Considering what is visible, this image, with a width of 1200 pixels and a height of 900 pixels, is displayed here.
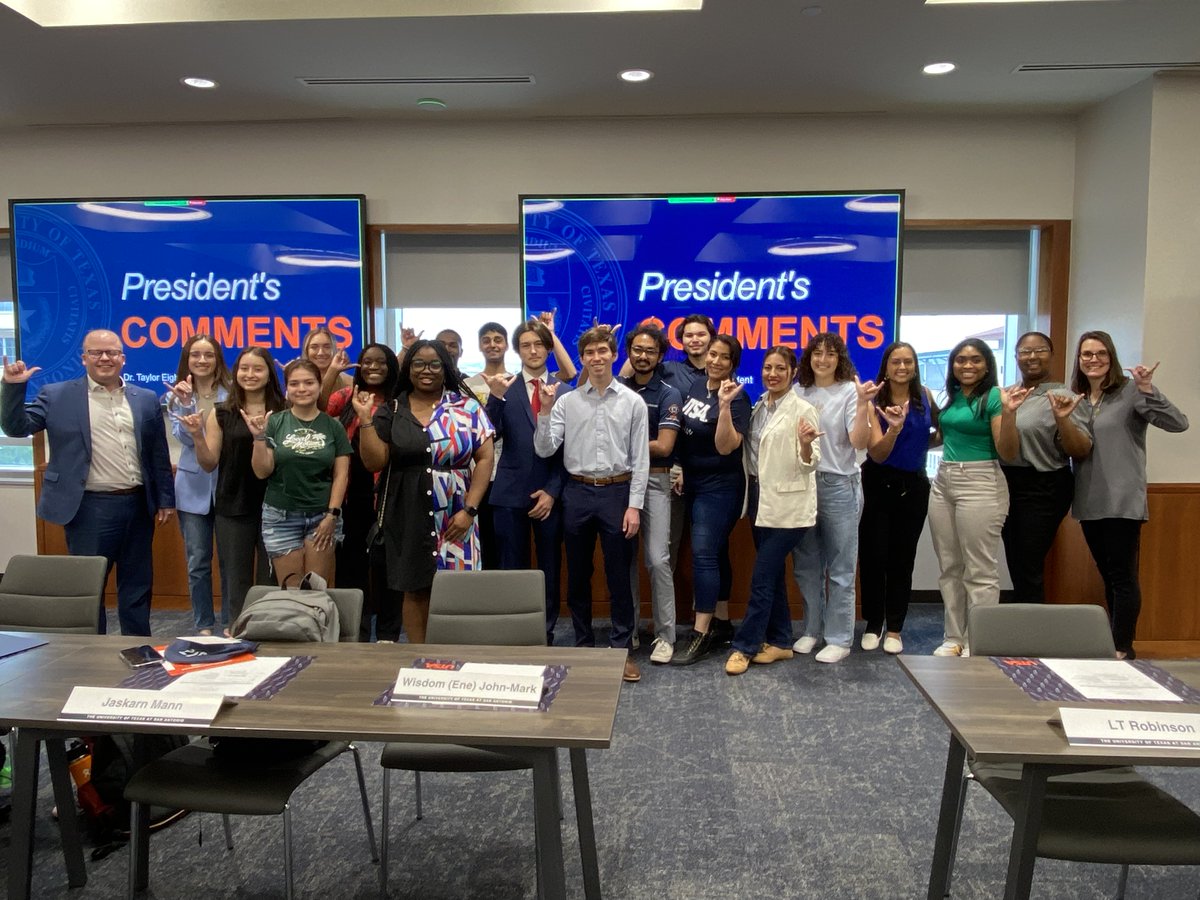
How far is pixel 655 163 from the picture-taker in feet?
17.6

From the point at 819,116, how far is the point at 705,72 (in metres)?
1.09

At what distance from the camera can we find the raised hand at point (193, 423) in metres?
3.82

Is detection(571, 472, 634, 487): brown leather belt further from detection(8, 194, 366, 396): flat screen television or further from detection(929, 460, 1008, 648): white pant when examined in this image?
detection(8, 194, 366, 396): flat screen television

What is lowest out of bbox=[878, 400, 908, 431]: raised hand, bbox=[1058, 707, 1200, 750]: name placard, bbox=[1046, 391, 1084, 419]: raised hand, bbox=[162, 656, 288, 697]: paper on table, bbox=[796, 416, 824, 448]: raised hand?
bbox=[162, 656, 288, 697]: paper on table

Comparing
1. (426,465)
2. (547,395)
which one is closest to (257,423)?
(426,465)

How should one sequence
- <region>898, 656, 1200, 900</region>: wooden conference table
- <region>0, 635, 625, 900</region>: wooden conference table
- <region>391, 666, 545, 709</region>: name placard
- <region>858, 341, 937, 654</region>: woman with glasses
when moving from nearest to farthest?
<region>898, 656, 1200, 900</region>: wooden conference table
<region>0, 635, 625, 900</region>: wooden conference table
<region>391, 666, 545, 709</region>: name placard
<region>858, 341, 937, 654</region>: woman with glasses

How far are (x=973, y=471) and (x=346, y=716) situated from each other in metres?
3.30

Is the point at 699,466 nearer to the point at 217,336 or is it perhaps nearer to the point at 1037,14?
the point at 1037,14

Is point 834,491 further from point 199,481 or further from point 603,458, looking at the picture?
point 199,481

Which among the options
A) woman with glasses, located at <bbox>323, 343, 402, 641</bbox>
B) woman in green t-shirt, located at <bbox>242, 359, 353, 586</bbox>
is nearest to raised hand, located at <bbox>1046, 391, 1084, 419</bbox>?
woman with glasses, located at <bbox>323, 343, 402, 641</bbox>

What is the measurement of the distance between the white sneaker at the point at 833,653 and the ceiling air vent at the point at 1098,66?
3.03 m

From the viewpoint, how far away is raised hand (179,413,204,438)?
3820 millimetres

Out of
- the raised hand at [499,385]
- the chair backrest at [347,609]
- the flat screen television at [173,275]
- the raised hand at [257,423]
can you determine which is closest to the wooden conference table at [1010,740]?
the chair backrest at [347,609]

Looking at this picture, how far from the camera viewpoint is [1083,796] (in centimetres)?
213
